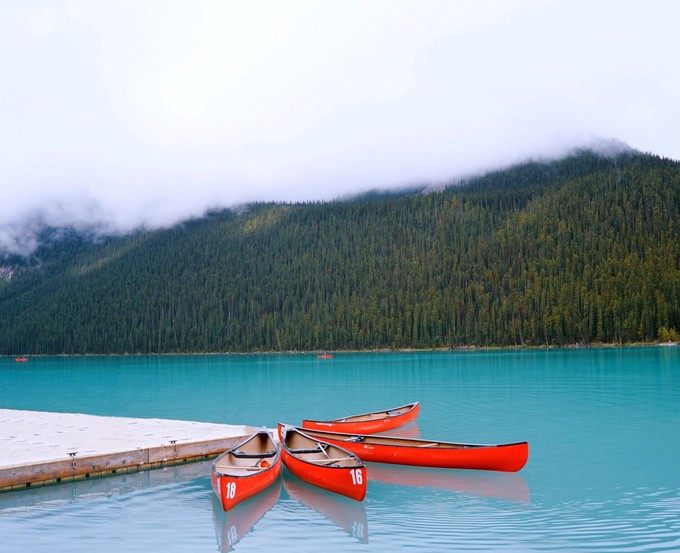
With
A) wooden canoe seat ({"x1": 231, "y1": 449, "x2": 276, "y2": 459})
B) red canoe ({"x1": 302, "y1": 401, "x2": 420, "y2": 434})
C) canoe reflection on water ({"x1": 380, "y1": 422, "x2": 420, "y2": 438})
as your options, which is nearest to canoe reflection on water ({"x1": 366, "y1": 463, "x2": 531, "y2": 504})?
wooden canoe seat ({"x1": 231, "y1": 449, "x2": 276, "y2": 459})

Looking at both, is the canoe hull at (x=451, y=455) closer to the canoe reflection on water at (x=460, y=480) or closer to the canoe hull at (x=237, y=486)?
the canoe reflection on water at (x=460, y=480)

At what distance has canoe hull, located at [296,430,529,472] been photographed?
2678 centimetres

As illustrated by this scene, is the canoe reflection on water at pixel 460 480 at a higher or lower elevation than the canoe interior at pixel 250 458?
lower

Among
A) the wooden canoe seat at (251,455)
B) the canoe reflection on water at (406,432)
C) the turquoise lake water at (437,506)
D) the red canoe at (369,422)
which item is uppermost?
the wooden canoe seat at (251,455)

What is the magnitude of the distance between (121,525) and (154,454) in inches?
268

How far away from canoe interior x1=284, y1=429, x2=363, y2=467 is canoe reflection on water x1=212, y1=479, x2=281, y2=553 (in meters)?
1.86

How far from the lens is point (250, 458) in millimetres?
26344

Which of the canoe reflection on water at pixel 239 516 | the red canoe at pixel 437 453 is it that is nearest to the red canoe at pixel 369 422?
the red canoe at pixel 437 453

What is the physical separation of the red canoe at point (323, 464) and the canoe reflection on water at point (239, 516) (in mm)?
1282

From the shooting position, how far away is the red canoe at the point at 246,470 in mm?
22531

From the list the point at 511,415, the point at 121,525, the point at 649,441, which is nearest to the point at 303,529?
Result: the point at 121,525

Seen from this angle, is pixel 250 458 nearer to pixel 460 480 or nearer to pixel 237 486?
pixel 237 486

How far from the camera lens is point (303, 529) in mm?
21188

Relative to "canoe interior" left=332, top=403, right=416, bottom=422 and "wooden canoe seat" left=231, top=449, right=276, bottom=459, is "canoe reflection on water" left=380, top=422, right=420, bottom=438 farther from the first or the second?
"wooden canoe seat" left=231, top=449, right=276, bottom=459
